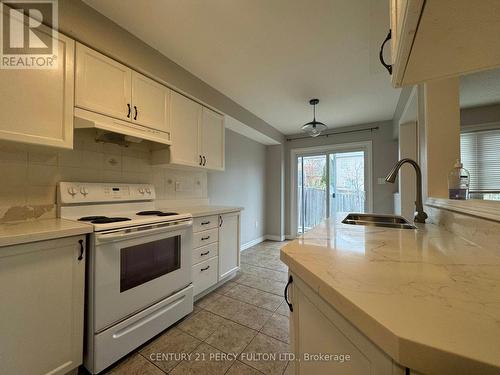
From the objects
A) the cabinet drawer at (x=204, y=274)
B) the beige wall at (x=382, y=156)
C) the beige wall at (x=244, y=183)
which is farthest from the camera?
the beige wall at (x=382, y=156)

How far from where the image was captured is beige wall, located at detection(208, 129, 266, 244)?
3359mm

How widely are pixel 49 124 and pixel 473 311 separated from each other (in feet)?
6.41

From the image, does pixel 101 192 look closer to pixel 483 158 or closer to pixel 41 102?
Answer: pixel 41 102

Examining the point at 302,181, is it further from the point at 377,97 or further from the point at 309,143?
the point at 377,97

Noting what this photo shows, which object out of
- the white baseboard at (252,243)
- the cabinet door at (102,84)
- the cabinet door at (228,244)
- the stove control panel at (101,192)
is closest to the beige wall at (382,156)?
the white baseboard at (252,243)

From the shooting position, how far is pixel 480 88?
2449 millimetres

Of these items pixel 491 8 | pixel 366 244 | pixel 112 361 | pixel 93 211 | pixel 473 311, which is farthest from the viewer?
pixel 93 211

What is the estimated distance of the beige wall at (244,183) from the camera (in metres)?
3.36

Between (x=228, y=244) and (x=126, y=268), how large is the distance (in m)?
1.23

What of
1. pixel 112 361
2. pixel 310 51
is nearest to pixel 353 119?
pixel 310 51

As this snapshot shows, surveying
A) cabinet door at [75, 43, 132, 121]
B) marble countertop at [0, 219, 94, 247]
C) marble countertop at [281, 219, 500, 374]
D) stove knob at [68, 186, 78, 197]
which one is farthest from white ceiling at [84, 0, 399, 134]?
marble countertop at [281, 219, 500, 374]

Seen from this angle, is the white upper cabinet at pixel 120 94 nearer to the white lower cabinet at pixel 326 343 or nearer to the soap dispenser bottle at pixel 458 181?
the white lower cabinet at pixel 326 343

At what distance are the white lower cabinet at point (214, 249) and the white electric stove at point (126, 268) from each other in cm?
18

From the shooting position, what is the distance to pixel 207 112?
2508mm
